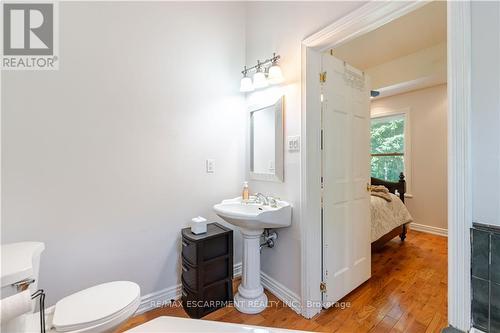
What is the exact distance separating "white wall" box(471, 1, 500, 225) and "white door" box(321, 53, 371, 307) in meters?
0.90

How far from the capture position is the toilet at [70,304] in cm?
99

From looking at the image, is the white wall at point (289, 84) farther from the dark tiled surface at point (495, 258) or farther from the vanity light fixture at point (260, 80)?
the dark tiled surface at point (495, 258)

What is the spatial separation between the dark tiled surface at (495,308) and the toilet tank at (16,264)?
1971mm

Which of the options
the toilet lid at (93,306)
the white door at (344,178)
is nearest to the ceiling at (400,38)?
the white door at (344,178)

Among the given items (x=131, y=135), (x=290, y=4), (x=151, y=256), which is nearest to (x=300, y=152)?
(x=290, y=4)

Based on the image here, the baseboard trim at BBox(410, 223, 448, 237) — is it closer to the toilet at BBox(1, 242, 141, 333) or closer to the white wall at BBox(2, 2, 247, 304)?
the white wall at BBox(2, 2, 247, 304)

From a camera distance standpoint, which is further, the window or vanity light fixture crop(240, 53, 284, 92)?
the window

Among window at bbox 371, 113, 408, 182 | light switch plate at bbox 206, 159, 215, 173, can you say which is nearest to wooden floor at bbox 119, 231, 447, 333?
light switch plate at bbox 206, 159, 215, 173

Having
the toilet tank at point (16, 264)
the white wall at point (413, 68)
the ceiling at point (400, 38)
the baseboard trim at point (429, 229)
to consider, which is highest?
the ceiling at point (400, 38)

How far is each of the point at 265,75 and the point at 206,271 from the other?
1735mm

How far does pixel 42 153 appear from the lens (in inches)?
56.9

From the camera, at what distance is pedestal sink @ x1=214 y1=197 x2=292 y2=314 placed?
169 centimetres

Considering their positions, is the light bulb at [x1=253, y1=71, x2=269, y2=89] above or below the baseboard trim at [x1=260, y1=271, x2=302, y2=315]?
Answer: above

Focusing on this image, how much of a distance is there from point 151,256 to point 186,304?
483mm
